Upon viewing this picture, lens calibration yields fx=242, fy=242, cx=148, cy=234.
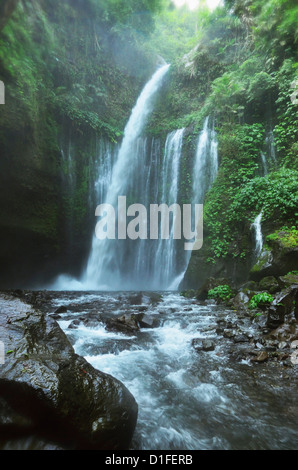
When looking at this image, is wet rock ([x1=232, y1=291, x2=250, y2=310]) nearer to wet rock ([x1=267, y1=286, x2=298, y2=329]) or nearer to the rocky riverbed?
the rocky riverbed

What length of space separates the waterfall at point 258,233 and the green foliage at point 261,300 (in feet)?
7.28

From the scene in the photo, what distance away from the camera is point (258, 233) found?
820 cm

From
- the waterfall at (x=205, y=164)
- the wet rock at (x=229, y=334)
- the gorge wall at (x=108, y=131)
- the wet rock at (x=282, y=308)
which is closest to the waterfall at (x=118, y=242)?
the gorge wall at (x=108, y=131)

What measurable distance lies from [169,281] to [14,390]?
10437 mm

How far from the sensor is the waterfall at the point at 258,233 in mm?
7957

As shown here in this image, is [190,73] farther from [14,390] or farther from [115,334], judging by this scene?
[14,390]

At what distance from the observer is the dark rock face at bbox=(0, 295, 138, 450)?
188 centimetres

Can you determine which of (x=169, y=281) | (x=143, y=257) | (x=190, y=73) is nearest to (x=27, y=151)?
(x=143, y=257)

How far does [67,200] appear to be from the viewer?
504 inches

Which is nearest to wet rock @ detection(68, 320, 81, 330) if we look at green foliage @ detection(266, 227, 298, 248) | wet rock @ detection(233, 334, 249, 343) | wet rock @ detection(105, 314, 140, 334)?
wet rock @ detection(105, 314, 140, 334)

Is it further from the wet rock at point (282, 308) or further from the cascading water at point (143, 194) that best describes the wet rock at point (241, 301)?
the cascading water at point (143, 194)

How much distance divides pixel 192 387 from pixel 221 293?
185 inches

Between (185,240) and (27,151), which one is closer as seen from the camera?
(27,151)

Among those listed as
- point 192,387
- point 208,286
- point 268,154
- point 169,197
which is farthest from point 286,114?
point 192,387
